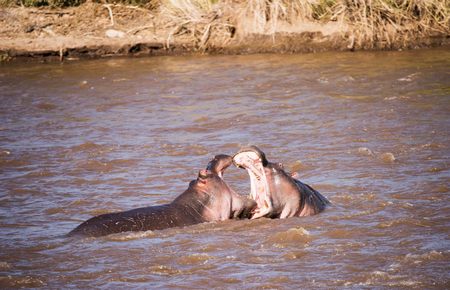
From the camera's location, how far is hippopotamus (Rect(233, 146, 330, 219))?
19.3 ft

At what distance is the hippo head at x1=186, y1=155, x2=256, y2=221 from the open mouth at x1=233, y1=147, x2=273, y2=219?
9 cm

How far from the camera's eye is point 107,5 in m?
14.3

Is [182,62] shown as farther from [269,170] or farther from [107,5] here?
[269,170]

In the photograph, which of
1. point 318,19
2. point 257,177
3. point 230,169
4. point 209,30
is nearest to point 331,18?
point 318,19

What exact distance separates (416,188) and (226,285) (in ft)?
8.13

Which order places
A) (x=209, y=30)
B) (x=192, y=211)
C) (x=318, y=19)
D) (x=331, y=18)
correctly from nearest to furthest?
(x=192, y=211)
(x=331, y=18)
(x=318, y=19)
(x=209, y=30)

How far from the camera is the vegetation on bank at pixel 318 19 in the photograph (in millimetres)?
13344

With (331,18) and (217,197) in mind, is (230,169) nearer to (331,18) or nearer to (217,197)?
(217,197)

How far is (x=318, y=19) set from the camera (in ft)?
44.6

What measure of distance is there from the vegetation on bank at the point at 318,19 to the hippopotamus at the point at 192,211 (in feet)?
25.8

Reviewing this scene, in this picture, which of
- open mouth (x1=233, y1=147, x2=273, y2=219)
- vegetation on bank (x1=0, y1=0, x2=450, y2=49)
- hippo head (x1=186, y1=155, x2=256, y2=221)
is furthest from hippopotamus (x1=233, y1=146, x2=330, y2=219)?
Answer: vegetation on bank (x1=0, y1=0, x2=450, y2=49)

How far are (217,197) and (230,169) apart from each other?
1.91m

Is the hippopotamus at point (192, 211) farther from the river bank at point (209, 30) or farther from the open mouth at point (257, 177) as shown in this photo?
the river bank at point (209, 30)

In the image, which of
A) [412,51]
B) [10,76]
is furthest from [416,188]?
[10,76]
